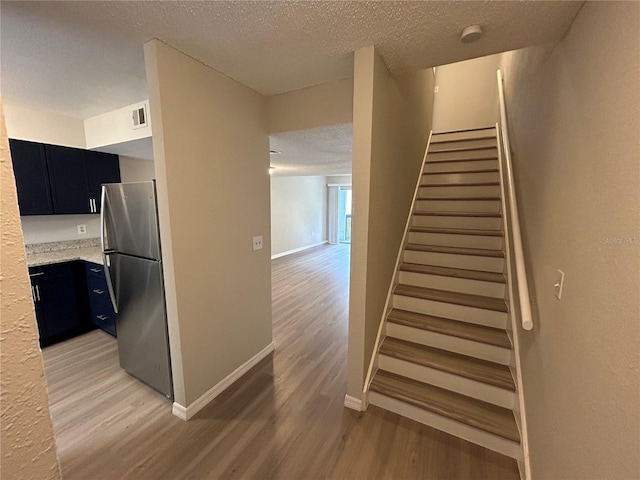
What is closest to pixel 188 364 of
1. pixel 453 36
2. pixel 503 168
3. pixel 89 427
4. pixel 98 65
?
pixel 89 427

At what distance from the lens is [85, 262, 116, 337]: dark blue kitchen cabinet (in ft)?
9.03

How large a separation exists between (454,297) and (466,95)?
3790 mm

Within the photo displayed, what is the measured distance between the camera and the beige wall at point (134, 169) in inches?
134

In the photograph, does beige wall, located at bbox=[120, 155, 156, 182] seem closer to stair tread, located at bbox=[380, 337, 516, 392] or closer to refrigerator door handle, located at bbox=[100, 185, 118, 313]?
refrigerator door handle, located at bbox=[100, 185, 118, 313]

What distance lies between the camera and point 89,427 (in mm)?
1794

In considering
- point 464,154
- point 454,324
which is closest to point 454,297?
point 454,324

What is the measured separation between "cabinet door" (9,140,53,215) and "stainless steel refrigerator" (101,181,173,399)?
121cm

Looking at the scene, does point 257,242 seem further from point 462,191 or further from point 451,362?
point 462,191

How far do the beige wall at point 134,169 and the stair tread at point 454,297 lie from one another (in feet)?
10.4

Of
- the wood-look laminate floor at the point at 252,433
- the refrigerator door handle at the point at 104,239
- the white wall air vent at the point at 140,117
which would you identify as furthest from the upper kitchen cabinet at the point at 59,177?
the wood-look laminate floor at the point at 252,433

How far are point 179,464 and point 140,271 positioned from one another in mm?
1238

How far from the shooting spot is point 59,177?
283 cm

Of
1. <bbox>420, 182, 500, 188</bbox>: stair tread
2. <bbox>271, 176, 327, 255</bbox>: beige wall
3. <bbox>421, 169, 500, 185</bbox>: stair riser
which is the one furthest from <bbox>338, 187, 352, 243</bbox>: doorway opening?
<bbox>420, 182, 500, 188</bbox>: stair tread

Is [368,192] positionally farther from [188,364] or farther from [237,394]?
[237,394]
